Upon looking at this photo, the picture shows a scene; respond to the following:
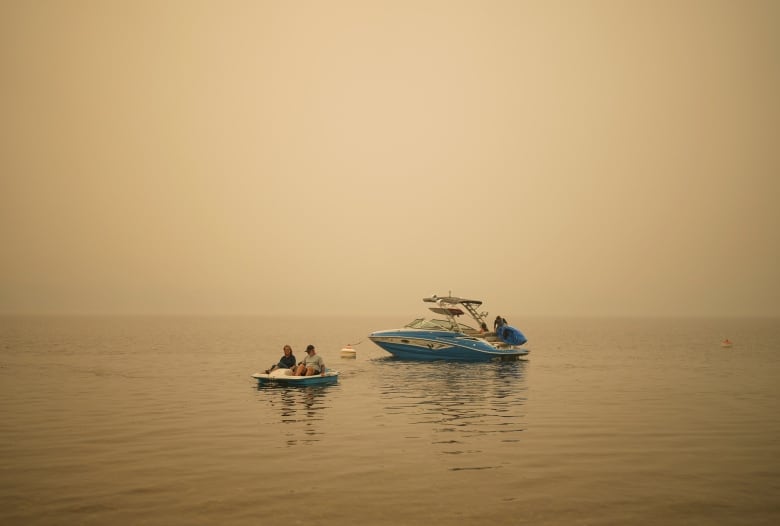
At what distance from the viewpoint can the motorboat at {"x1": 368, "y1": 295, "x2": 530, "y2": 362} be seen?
4675cm

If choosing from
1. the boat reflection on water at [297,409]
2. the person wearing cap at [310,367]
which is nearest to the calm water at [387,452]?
the boat reflection on water at [297,409]

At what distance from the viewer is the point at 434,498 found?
1298cm

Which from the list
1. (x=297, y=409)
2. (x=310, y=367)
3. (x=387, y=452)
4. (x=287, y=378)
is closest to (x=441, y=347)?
(x=310, y=367)

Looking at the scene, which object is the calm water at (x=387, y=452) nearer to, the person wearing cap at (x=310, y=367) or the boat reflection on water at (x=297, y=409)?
the boat reflection on water at (x=297, y=409)

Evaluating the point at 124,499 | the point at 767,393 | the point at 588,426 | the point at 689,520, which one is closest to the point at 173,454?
the point at 124,499

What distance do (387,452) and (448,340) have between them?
97.3 ft

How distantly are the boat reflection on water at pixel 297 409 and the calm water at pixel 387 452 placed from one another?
117mm

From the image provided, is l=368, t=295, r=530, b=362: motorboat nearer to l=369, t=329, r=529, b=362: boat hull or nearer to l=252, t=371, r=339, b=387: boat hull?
l=369, t=329, r=529, b=362: boat hull

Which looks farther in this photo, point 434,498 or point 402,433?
point 402,433

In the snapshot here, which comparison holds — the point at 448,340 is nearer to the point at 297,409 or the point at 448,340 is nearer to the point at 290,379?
the point at 290,379

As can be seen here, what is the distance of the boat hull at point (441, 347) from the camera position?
4659 centimetres

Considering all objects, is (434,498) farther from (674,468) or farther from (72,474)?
(72,474)

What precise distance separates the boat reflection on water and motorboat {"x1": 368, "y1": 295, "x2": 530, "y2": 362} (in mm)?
16360

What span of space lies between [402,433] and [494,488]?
6956 mm
